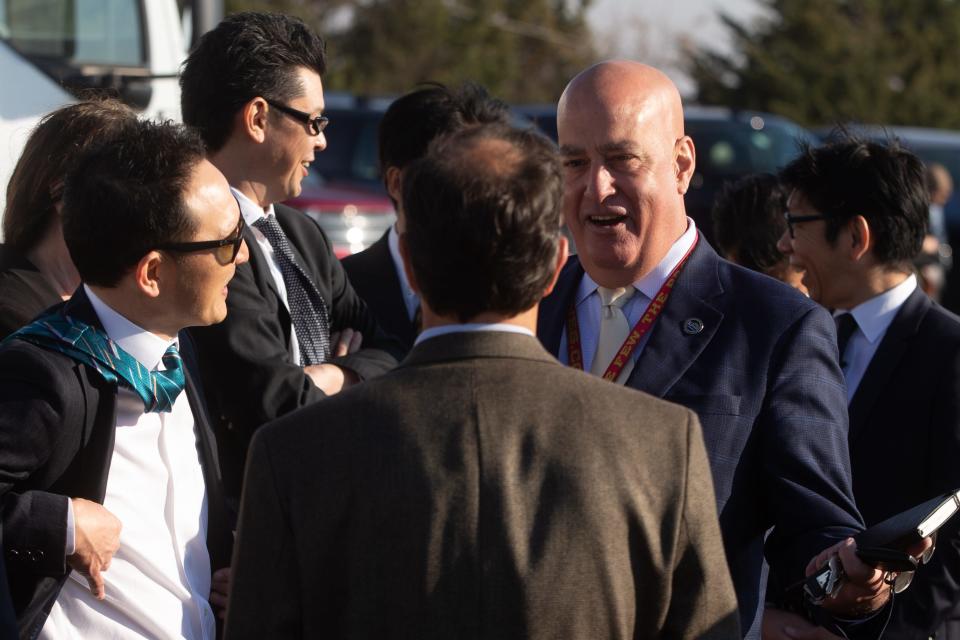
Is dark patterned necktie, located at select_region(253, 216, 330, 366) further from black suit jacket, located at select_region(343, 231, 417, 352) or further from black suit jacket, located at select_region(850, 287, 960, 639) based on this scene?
black suit jacket, located at select_region(850, 287, 960, 639)

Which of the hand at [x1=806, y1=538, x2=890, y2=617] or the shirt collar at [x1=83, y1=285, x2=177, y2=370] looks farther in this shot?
the shirt collar at [x1=83, y1=285, x2=177, y2=370]

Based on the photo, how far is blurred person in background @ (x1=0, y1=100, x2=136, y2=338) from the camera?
354 centimetres

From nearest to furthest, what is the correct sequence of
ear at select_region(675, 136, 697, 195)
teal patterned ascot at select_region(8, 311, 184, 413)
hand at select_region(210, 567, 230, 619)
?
teal patterned ascot at select_region(8, 311, 184, 413) < hand at select_region(210, 567, 230, 619) < ear at select_region(675, 136, 697, 195)

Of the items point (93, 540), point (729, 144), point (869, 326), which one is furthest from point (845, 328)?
point (729, 144)

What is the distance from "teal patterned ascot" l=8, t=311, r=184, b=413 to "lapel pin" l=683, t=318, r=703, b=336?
110cm

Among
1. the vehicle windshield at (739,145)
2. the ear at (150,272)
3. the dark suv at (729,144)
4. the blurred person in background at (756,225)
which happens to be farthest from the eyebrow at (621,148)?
the vehicle windshield at (739,145)

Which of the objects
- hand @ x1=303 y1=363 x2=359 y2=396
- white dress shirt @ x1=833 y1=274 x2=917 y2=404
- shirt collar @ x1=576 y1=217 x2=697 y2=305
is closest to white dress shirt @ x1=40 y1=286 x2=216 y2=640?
hand @ x1=303 y1=363 x2=359 y2=396

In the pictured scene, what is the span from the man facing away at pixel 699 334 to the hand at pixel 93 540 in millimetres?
1112

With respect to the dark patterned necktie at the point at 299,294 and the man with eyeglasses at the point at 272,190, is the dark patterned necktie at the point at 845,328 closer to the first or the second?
the man with eyeglasses at the point at 272,190

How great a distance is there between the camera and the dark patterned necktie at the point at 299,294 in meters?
4.14

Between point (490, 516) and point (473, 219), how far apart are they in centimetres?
45

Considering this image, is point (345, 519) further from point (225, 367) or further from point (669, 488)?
point (225, 367)

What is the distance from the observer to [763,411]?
3078 mm

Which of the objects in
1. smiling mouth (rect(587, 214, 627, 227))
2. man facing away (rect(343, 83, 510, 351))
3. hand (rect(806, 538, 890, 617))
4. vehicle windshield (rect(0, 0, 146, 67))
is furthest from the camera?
vehicle windshield (rect(0, 0, 146, 67))
